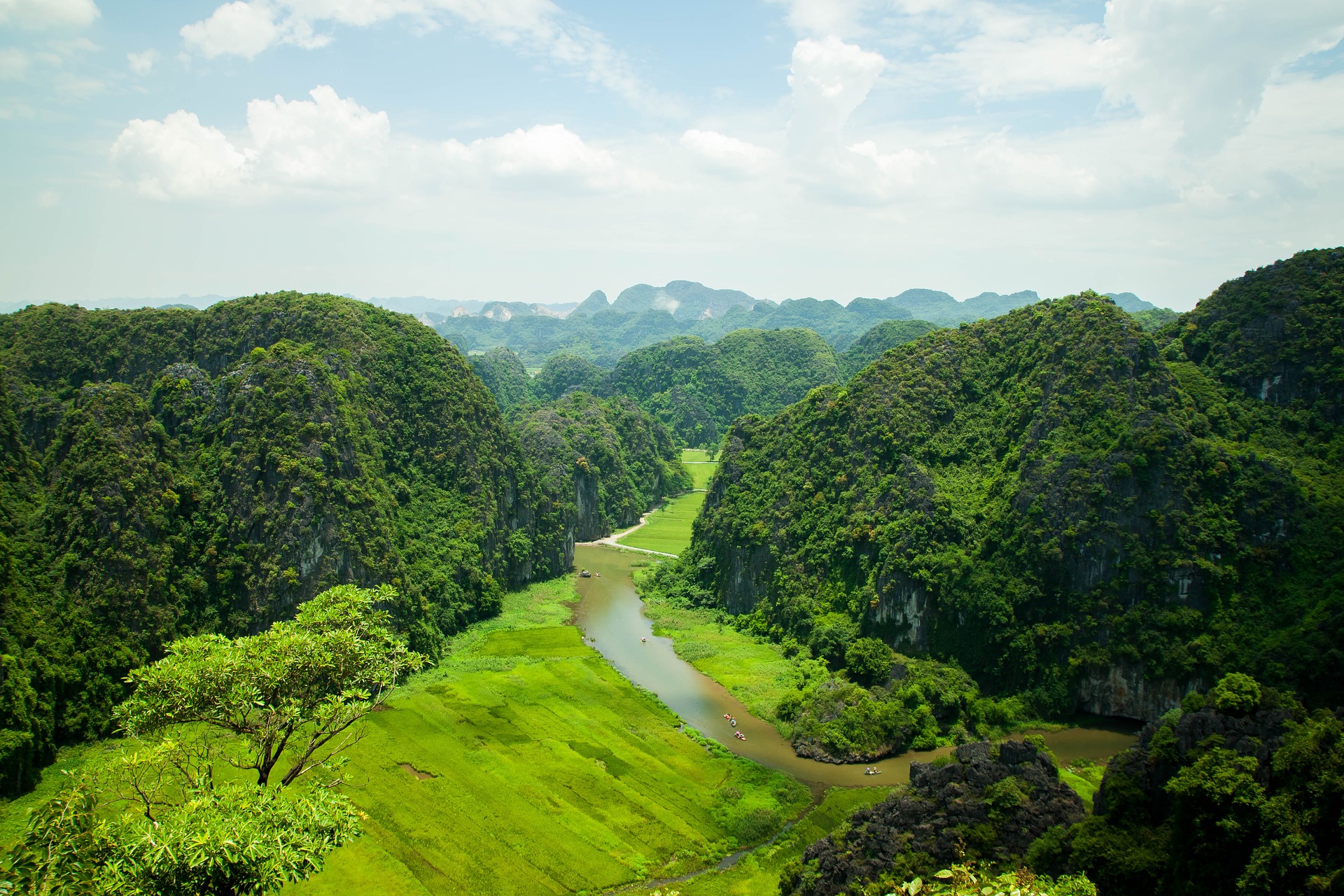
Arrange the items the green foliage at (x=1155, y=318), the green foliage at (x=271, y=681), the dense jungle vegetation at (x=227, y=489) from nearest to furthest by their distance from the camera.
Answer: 1. the green foliage at (x=271, y=681)
2. the dense jungle vegetation at (x=227, y=489)
3. the green foliage at (x=1155, y=318)

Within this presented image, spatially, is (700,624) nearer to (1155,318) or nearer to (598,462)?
(598,462)

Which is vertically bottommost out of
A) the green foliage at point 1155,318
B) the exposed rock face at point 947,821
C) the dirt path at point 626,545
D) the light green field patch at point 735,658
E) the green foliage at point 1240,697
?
A: the dirt path at point 626,545

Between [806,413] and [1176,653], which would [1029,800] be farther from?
[806,413]

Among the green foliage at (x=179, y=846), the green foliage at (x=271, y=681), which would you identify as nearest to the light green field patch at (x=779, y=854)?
the green foliage at (x=271, y=681)

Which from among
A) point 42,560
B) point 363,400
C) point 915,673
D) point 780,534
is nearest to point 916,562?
point 915,673

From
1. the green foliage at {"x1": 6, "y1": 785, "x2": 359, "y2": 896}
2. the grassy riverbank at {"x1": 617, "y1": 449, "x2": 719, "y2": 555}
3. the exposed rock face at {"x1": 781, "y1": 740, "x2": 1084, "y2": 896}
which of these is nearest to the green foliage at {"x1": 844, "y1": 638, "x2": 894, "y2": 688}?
the exposed rock face at {"x1": 781, "y1": 740, "x2": 1084, "y2": 896}

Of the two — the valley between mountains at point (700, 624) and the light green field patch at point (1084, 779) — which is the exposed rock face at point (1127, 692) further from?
the light green field patch at point (1084, 779)
